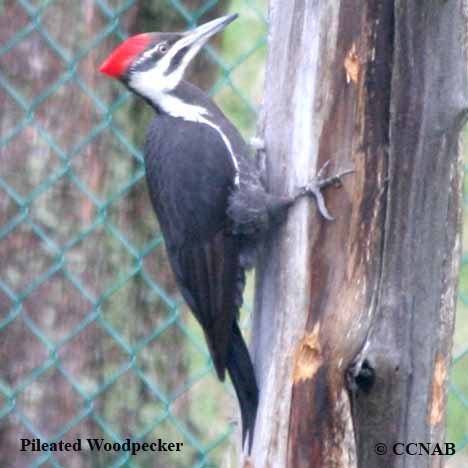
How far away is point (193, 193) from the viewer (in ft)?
10.1

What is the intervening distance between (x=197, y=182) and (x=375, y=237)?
2.45ft

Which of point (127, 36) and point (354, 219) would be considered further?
point (127, 36)

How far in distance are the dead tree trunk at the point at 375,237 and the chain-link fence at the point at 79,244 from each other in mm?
1114

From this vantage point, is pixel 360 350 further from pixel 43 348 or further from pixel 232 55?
pixel 232 55

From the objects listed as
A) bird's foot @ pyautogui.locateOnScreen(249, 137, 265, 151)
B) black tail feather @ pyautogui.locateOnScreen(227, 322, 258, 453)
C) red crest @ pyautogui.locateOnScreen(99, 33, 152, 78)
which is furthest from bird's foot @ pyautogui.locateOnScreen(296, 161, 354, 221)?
red crest @ pyautogui.locateOnScreen(99, 33, 152, 78)

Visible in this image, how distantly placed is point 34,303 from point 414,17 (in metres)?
1.68

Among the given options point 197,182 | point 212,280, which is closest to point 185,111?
point 197,182

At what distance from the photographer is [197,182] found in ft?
10.1

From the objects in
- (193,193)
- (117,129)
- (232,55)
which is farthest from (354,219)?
(232,55)

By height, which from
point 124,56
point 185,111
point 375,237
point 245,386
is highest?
point 124,56

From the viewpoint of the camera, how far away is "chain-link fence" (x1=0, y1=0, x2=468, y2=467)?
361cm

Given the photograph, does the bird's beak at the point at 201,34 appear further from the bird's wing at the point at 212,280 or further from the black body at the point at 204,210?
the bird's wing at the point at 212,280

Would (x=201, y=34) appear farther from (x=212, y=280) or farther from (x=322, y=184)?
(x=322, y=184)

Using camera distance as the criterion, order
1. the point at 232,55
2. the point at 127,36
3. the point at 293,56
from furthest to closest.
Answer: the point at 232,55 → the point at 127,36 → the point at 293,56
